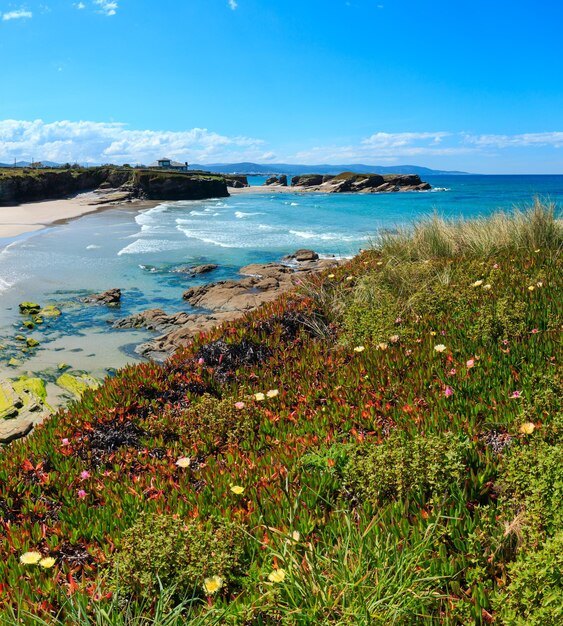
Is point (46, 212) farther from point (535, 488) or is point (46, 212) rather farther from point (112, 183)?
point (535, 488)

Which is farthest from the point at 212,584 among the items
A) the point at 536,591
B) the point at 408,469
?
the point at 536,591

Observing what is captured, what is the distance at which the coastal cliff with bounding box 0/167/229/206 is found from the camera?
62.4m

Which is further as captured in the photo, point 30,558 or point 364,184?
point 364,184

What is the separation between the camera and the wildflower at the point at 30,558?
9.53 feet

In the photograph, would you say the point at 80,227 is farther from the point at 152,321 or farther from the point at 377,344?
the point at 377,344

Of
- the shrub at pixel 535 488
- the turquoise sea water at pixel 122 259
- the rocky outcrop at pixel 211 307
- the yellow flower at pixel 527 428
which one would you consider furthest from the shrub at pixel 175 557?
the turquoise sea water at pixel 122 259

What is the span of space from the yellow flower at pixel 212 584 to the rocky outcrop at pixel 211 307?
8.07m

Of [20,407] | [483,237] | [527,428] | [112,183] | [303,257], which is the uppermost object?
[112,183]

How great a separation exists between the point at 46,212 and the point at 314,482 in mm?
53790

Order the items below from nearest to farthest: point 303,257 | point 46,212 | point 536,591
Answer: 1. point 536,591
2. point 303,257
3. point 46,212

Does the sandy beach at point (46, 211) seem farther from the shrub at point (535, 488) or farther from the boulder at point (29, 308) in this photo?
the shrub at point (535, 488)

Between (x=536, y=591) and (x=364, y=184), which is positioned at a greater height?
(x=364, y=184)

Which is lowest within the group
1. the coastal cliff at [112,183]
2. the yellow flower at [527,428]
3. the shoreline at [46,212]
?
the yellow flower at [527,428]

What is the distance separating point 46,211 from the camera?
51.2 metres
